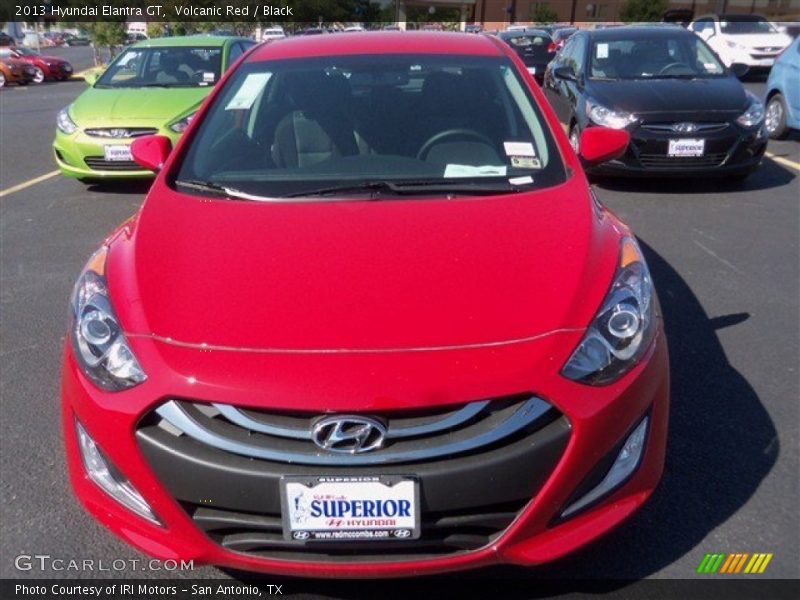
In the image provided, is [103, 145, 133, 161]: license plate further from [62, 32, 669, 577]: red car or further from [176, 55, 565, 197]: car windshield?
[62, 32, 669, 577]: red car

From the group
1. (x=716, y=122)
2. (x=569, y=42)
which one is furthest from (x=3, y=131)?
(x=716, y=122)

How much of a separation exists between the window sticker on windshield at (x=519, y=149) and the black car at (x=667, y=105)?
4.19 metres

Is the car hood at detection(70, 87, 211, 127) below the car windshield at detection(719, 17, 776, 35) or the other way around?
the other way around

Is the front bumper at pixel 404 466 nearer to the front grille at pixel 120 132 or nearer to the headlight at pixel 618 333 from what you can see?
the headlight at pixel 618 333

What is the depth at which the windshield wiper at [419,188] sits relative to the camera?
9.86 ft

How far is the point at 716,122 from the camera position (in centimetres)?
710

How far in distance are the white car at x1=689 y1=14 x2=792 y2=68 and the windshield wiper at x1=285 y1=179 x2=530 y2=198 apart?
54.9 ft

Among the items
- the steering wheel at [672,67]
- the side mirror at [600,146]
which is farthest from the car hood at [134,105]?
the side mirror at [600,146]

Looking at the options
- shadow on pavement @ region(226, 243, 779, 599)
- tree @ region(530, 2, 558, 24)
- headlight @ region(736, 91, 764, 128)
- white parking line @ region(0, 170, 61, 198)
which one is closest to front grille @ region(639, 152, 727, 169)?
headlight @ region(736, 91, 764, 128)

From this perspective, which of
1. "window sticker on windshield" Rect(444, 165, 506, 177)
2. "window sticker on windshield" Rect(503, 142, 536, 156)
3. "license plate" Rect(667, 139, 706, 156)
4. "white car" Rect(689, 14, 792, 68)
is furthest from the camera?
"white car" Rect(689, 14, 792, 68)

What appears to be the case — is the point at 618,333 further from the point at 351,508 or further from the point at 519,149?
the point at 519,149

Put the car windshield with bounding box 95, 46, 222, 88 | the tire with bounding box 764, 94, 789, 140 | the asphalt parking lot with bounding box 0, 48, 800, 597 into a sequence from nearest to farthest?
the asphalt parking lot with bounding box 0, 48, 800, 597 → the car windshield with bounding box 95, 46, 222, 88 → the tire with bounding box 764, 94, 789, 140

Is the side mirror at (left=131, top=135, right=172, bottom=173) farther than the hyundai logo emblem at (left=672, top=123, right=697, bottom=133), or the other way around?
the hyundai logo emblem at (left=672, top=123, right=697, bottom=133)

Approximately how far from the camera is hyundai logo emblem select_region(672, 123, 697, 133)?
709 cm
